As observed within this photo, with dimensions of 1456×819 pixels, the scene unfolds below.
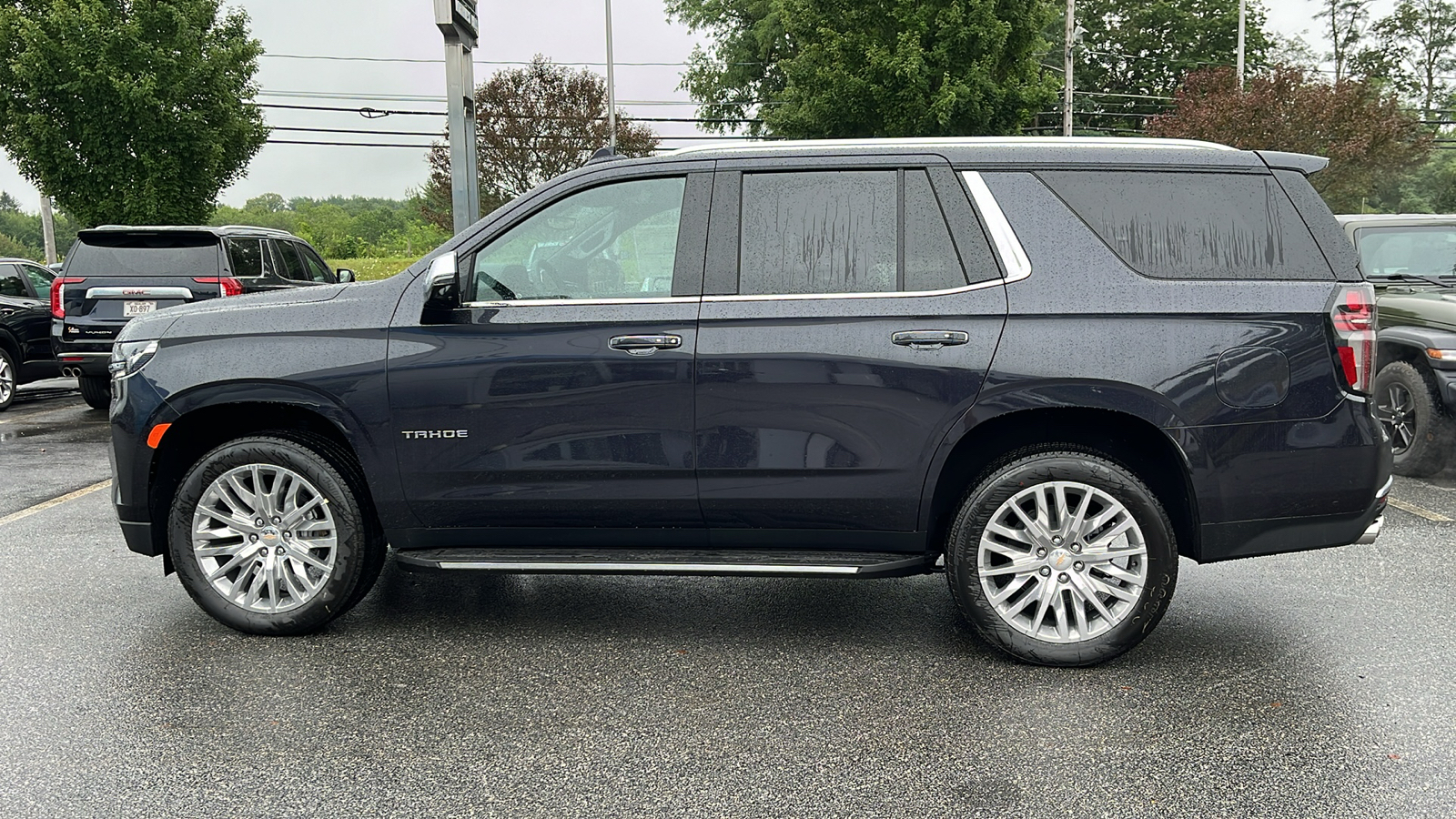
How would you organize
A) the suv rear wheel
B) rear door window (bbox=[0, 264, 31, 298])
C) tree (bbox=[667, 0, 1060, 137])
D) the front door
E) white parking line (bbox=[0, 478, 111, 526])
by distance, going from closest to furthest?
1. the front door
2. white parking line (bbox=[0, 478, 111, 526])
3. the suv rear wheel
4. rear door window (bbox=[0, 264, 31, 298])
5. tree (bbox=[667, 0, 1060, 137])

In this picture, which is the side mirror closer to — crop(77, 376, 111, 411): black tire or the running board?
the running board

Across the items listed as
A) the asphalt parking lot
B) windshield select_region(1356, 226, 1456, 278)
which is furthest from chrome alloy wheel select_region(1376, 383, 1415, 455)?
the asphalt parking lot

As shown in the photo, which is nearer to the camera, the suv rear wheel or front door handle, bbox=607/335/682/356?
front door handle, bbox=607/335/682/356

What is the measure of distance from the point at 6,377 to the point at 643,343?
460 inches

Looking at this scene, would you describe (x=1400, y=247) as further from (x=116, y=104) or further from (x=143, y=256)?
(x=116, y=104)

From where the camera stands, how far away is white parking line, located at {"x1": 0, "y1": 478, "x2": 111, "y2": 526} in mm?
6871

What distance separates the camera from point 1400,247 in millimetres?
8430

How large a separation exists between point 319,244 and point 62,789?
2629 inches

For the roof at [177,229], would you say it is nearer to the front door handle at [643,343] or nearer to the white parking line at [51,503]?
the white parking line at [51,503]

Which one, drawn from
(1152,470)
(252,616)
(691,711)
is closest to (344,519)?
(252,616)

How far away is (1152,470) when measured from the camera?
14.0ft

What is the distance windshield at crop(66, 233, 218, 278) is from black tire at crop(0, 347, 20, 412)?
93.5 inches

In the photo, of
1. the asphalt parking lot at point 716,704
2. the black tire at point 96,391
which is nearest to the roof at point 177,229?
the black tire at point 96,391

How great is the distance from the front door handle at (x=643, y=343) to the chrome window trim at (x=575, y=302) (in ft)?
0.45
